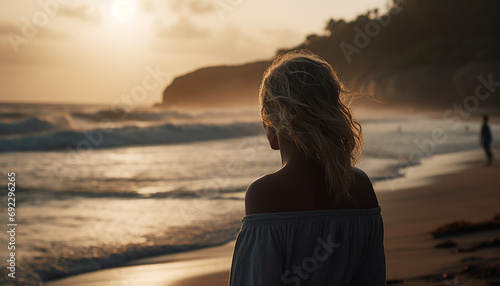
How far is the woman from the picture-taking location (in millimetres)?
1244

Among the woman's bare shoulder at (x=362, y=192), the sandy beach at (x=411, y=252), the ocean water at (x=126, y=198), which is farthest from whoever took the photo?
the ocean water at (x=126, y=198)

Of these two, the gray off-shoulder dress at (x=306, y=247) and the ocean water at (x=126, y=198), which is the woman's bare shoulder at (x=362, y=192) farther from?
the ocean water at (x=126, y=198)

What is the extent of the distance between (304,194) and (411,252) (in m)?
4.56

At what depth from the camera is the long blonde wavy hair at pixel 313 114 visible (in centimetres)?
129

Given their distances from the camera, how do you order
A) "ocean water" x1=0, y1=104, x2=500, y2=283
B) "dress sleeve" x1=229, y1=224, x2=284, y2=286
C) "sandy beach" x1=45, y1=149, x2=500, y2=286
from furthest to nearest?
"ocean water" x1=0, y1=104, x2=500, y2=283 → "sandy beach" x1=45, y1=149, x2=500, y2=286 → "dress sleeve" x1=229, y1=224, x2=284, y2=286

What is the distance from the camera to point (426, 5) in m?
68.9

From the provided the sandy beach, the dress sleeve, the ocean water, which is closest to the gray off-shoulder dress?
the dress sleeve

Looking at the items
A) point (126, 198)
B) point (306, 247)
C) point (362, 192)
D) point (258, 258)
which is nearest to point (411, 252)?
point (362, 192)

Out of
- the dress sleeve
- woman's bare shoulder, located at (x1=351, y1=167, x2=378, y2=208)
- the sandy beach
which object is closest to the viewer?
the dress sleeve

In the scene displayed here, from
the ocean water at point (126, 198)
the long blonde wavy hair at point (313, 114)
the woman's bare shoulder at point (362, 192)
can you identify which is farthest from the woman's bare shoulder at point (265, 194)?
the ocean water at point (126, 198)

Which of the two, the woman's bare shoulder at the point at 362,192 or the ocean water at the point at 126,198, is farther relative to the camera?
the ocean water at the point at 126,198

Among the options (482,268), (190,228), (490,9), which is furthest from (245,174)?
(490,9)

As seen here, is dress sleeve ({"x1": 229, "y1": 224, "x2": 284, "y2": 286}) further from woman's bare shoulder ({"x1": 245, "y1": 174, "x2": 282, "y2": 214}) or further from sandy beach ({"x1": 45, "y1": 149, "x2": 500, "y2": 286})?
sandy beach ({"x1": 45, "y1": 149, "x2": 500, "y2": 286})

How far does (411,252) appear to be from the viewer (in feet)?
17.7
